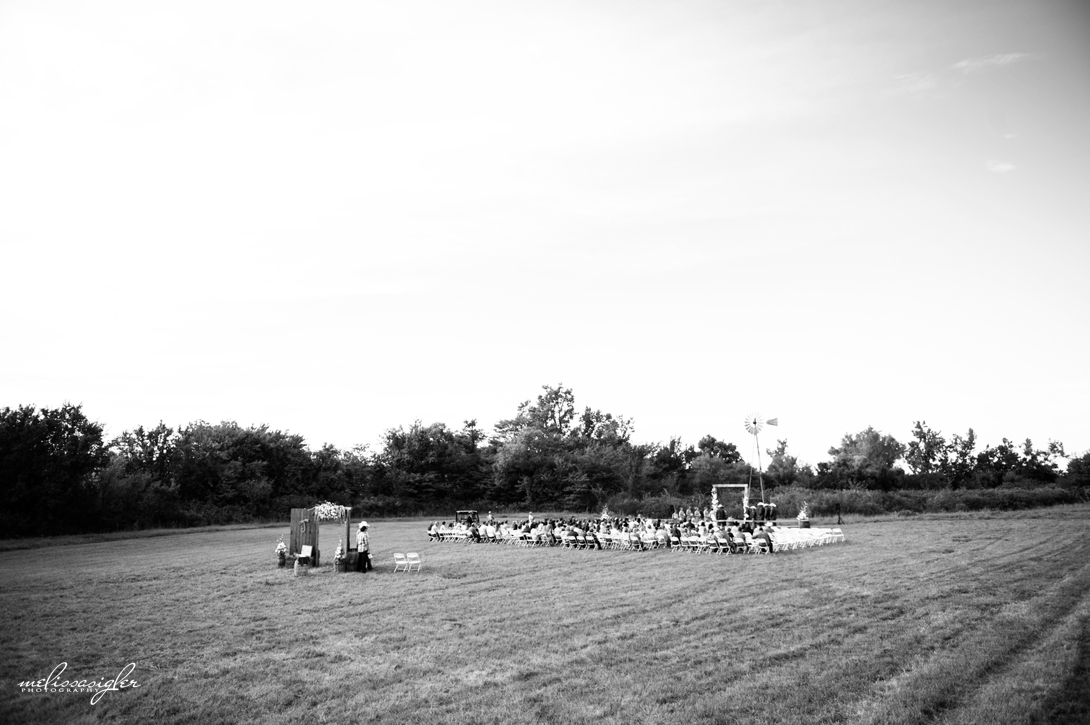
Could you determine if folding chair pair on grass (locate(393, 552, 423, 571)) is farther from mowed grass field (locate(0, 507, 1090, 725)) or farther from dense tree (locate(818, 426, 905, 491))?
dense tree (locate(818, 426, 905, 491))

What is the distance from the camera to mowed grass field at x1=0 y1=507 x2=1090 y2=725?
7.38 metres

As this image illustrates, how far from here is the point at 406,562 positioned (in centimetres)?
2011

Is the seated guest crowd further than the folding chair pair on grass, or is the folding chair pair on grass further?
the seated guest crowd

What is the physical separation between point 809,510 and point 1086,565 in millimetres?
26046

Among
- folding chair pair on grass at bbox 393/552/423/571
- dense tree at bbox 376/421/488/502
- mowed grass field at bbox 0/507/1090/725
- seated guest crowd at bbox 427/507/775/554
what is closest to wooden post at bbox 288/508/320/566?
mowed grass field at bbox 0/507/1090/725

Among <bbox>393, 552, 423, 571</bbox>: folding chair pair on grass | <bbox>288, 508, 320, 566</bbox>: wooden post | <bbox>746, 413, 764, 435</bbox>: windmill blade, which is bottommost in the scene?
<bbox>393, 552, 423, 571</bbox>: folding chair pair on grass

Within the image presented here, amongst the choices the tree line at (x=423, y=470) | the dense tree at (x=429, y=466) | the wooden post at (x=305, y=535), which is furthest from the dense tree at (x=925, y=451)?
the wooden post at (x=305, y=535)

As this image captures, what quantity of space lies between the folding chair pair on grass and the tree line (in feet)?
83.1

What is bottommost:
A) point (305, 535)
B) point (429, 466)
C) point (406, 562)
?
point (406, 562)

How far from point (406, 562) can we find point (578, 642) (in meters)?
11.0

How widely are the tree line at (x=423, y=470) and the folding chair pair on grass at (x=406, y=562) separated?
25.3 m

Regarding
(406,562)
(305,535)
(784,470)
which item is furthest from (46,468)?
(784,470)

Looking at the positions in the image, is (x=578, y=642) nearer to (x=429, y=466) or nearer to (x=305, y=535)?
(x=305, y=535)

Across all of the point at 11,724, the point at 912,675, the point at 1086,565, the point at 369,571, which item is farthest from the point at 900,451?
the point at 11,724
